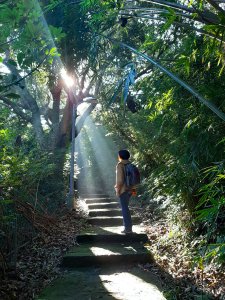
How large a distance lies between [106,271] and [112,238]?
1414 mm

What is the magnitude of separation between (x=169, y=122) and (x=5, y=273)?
3709mm

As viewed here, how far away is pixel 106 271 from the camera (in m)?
5.27

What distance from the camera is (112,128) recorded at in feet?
52.7

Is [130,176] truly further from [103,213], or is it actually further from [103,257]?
[103,213]

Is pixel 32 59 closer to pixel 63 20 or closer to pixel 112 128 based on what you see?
pixel 63 20

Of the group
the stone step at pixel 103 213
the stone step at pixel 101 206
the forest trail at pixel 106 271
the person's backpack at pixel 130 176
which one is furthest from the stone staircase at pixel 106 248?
the stone step at pixel 101 206

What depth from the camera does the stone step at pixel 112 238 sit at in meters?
6.63

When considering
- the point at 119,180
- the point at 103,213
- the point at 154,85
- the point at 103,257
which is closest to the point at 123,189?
the point at 119,180

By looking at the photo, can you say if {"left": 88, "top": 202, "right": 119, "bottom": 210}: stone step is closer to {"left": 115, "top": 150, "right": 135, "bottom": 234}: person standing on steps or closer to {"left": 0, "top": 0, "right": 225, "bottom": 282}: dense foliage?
{"left": 0, "top": 0, "right": 225, "bottom": 282}: dense foliage

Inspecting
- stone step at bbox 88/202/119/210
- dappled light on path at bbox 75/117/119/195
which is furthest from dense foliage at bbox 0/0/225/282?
dappled light on path at bbox 75/117/119/195

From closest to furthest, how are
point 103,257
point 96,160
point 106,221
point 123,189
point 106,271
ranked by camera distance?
point 106,271, point 103,257, point 123,189, point 106,221, point 96,160

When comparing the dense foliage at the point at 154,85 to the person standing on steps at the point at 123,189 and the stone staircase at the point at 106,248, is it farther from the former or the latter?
the stone staircase at the point at 106,248

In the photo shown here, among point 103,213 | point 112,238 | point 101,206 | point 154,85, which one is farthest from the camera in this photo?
point 101,206

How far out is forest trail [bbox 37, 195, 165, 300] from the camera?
13.8 feet
